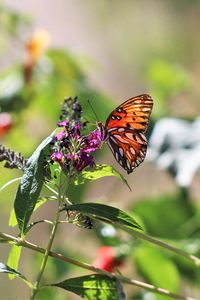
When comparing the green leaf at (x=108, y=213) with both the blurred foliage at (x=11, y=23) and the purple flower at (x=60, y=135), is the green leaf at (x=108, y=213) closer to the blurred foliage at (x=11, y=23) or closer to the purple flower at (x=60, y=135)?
the purple flower at (x=60, y=135)

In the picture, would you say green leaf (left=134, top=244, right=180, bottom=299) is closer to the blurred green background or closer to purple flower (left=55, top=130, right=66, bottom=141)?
the blurred green background

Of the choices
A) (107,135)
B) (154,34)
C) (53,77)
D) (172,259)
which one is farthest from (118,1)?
(107,135)

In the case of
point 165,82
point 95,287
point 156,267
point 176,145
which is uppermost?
point 165,82

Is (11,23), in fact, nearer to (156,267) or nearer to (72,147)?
(156,267)

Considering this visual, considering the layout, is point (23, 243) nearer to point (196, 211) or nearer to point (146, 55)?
point (196, 211)

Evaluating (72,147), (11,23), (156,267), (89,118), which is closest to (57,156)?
(72,147)
